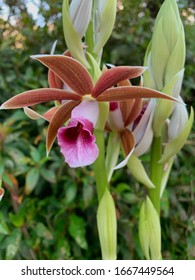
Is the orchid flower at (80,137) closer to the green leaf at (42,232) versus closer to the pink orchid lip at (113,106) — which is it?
the pink orchid lip at (113,106)

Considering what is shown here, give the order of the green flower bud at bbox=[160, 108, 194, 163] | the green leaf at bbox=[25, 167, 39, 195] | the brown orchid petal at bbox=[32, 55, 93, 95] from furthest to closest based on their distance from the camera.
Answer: the green leaf at bbox=[25, 167, 39, 195]
the green flower bud at bbox=[160, 108, 194, 163]
the brown orchid petal at bbox=[32, 55, 93, 95]

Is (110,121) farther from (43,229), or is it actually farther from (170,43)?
(43,229)

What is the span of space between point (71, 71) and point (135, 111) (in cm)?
11

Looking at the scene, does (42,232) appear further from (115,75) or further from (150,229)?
(115,75)

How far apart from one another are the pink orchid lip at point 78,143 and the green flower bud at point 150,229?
13 centimetres

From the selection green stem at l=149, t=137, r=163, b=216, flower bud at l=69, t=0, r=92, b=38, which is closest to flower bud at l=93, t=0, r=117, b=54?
flower bud at l=69, t=0, r=92, b=38

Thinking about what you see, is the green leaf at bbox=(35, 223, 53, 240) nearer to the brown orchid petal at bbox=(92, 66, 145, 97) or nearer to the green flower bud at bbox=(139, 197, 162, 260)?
the green flower bud at bbox=(139, 197, 162, 260)

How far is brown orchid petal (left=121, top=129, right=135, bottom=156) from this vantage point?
1.69 ft

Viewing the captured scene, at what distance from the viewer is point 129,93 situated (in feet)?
1.47

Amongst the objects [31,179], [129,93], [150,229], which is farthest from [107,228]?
[31,179]

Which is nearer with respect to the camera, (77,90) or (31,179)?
(77,90)

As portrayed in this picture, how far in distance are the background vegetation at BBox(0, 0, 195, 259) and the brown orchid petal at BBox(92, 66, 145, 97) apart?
552mm

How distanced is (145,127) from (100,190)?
0.10 meters

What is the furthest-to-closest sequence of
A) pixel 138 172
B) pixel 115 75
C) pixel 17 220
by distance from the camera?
pixel 17 220, pixel 138 172, pixel 115 75
